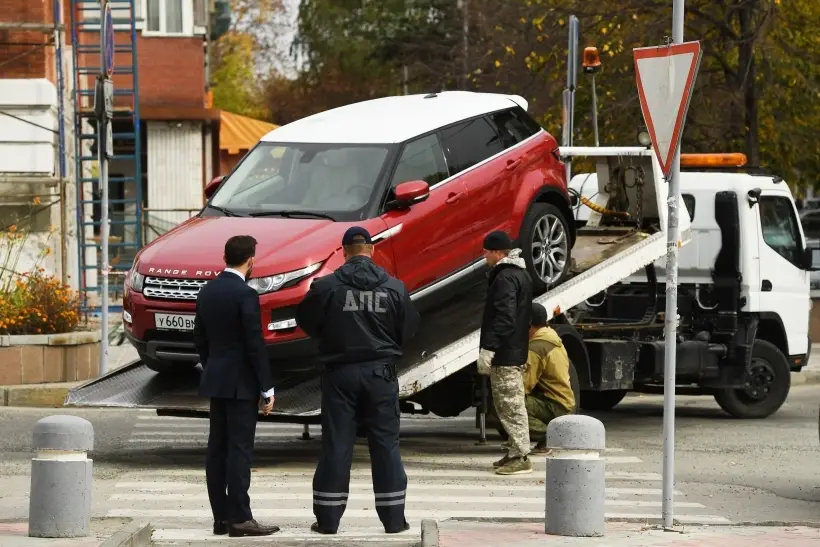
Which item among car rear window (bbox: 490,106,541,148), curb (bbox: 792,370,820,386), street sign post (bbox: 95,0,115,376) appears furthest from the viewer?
curb (bbox: 792,370,820,386)

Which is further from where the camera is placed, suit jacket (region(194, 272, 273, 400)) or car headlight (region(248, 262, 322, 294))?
car headlight (region(248, 262, 322, 294))

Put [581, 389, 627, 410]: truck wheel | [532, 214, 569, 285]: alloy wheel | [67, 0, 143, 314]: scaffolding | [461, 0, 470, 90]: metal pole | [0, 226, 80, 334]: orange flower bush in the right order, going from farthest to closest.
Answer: [461, 0, 470, 90]: metal pole
[67, 0, 143, 314]: scaffolding
[581, 389, 627, 410]: truck wheel
[0, 226, 80, 334]: orange flower bush
[532, 214, 569, 285]: alloy wheel

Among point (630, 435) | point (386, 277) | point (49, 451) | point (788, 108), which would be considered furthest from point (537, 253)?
point (788, 108)

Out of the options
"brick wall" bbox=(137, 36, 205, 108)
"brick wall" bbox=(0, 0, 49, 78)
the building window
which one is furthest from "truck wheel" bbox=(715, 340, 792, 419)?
the building window

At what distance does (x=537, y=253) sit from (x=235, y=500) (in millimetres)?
5539

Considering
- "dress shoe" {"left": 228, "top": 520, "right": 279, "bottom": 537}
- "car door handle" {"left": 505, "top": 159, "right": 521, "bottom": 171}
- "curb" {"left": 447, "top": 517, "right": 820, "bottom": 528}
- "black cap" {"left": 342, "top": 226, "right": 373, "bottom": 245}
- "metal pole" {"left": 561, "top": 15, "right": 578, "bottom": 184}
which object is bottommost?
"curb" {"left": 447, "top": 517, "right": 820, "bottom": 528}

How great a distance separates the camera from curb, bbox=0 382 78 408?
1747cm

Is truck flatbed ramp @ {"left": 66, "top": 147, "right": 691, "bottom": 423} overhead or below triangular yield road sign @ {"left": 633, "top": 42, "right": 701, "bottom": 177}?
below

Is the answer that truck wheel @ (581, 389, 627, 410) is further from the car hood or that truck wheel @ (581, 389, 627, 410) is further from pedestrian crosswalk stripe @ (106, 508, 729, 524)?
pedestrian crosswalk stripe @ (106, 508, 729, 524)

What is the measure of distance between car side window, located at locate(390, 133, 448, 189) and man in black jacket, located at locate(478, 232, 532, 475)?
1.02 meters

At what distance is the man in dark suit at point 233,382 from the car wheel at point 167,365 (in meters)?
3.23

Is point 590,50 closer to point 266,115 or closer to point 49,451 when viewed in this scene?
point 49,451

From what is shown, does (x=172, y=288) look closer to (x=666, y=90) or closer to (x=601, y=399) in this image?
(x=666, y=90)

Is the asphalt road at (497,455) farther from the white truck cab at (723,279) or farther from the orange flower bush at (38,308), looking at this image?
the orange flower bush at (38,308)
